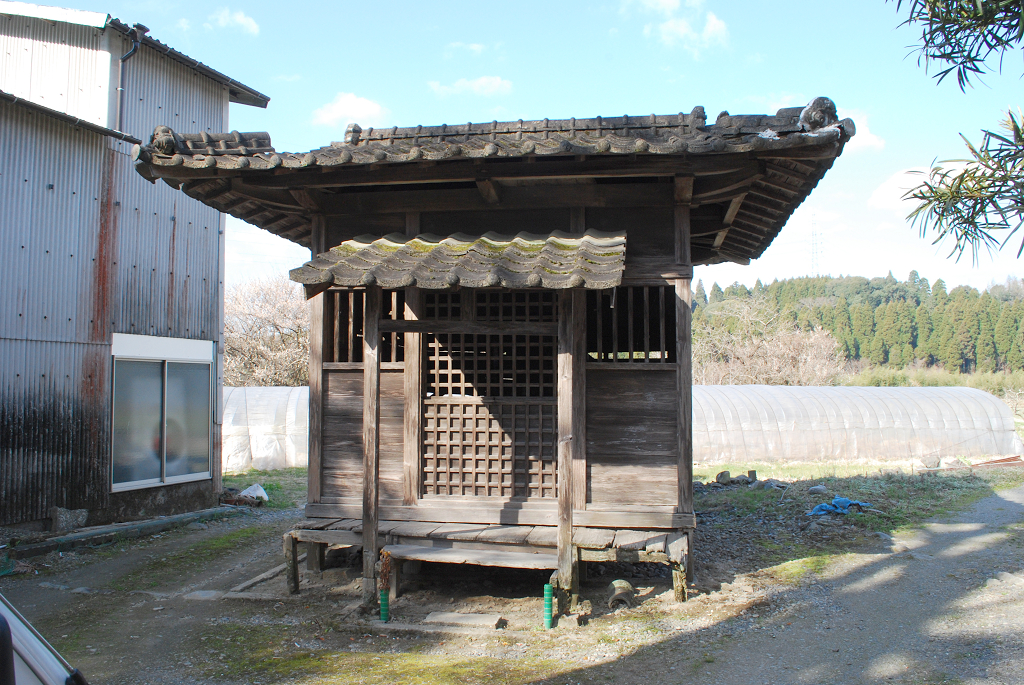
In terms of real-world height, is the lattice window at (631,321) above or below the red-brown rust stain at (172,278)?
below

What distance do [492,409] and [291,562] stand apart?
7.78 ft

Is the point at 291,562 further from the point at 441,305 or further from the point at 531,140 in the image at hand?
the point at 531,140

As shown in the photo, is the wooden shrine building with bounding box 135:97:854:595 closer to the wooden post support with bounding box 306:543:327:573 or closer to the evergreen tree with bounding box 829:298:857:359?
the wooden post support with bounding box 306:543:327:573

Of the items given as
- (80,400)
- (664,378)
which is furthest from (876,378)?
(80,400)

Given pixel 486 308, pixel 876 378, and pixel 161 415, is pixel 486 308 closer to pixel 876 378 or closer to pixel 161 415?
pixel 161 415

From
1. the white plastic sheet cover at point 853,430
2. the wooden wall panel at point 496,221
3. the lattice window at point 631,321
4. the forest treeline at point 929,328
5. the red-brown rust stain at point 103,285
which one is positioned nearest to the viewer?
the lattice window at point 631,321

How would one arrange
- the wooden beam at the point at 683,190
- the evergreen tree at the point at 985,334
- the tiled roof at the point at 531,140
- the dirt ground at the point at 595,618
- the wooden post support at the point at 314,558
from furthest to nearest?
the evergreen tree at the point at 985,334
the wooden post support at the point at 314,558
the wooden beam at the point at 683,190
the tiled roof at the point at 531,140
the dirt ground at the point at 595,618

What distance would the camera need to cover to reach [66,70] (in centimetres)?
1007

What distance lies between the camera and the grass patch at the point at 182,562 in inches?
282

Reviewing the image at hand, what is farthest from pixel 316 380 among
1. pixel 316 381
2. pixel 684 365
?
pixel 684 365

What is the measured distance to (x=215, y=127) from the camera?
11.9 m

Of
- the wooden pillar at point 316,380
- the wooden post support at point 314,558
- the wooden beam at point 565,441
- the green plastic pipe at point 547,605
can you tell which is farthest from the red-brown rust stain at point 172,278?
the green plastic pipe at point 547,605

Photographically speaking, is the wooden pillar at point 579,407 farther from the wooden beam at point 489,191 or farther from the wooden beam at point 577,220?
the wooden beam at point 489,191

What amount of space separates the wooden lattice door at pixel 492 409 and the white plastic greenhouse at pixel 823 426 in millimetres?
11257
